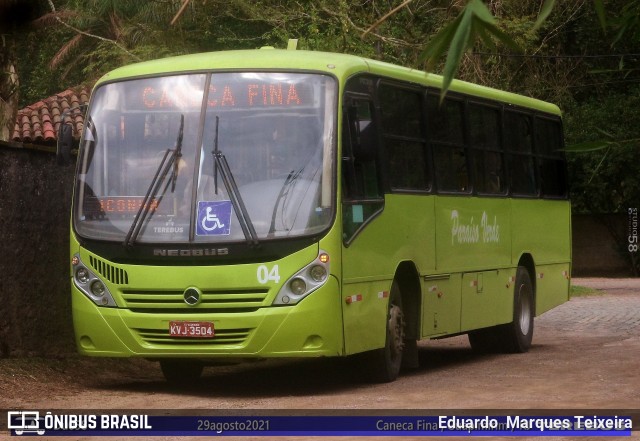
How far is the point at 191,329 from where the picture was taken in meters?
12.4

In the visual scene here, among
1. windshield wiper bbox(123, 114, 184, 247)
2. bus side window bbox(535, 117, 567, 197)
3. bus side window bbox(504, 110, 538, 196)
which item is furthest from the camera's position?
bus side window bbox(535, 117, 567, 197)

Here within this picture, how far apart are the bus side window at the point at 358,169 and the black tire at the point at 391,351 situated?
97cm

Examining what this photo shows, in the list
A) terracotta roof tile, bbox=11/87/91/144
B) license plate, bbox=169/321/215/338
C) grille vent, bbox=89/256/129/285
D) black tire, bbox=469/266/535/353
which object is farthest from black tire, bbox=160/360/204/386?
terracotta roof tile, bbox=11/87/91/144

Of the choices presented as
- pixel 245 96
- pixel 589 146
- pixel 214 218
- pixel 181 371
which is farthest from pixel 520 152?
pixel 589 146

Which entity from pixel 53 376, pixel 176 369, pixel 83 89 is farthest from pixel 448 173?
pixel 83 89

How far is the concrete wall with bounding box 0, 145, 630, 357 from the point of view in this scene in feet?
46.4

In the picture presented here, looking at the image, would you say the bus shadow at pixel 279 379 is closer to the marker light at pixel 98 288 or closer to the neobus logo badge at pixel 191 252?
the marker light at pixel 98 288

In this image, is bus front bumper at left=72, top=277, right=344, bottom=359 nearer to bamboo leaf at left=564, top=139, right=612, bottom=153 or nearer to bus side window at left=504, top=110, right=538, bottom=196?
bamboo leaf at left=564, top=139, right=612, bottom=153

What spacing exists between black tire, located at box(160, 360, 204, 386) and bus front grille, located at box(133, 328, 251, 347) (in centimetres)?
125

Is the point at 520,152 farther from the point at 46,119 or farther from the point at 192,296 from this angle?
the point at 46,119

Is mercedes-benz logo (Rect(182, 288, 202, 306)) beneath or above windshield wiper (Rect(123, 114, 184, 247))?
beneath

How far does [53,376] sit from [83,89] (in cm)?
1993

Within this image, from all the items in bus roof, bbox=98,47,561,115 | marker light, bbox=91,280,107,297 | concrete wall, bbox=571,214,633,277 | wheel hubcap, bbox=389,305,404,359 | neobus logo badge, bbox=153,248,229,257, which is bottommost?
concrete wall, bbox=571,214,633,277

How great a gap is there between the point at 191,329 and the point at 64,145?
2216mm
